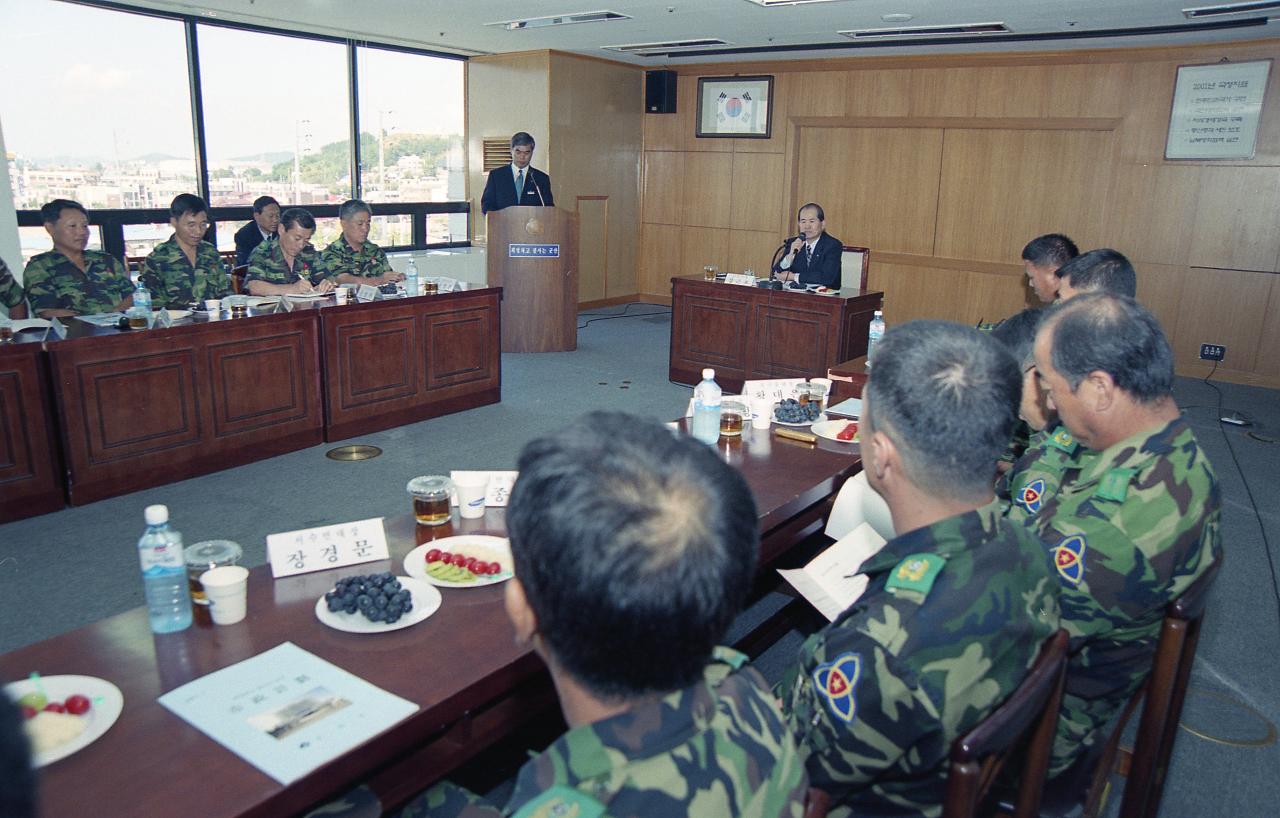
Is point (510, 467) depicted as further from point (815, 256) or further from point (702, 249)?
point (702, 249)

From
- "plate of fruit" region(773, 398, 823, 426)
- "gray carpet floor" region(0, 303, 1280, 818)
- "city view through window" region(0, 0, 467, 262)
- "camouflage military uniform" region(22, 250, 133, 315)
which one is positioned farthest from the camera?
"city view through window" region(0, 0, 467, 262)

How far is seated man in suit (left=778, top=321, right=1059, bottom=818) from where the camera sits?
119 cm

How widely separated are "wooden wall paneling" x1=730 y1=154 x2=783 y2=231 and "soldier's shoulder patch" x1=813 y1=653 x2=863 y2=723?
27.6 feet

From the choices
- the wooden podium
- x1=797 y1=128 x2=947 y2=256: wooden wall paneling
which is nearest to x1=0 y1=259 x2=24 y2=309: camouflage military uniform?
the wooden podium

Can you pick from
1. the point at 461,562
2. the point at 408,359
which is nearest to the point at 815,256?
the point at 408,359

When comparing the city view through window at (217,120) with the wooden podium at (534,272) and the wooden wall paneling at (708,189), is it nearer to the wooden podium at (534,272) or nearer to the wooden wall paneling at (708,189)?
the wooden podium at (534,272)

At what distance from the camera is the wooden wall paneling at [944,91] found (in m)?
7.85

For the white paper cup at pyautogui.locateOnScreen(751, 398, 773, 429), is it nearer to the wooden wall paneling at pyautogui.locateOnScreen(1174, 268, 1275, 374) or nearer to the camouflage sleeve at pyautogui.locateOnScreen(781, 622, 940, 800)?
the camouflage sleeve at pyautogui.locateOnScreen(781, 622, 940, 800)

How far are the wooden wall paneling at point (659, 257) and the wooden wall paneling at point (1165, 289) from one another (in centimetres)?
454

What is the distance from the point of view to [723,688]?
0.95 meters

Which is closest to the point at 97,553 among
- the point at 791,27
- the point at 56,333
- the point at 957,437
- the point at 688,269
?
the point at 56,333

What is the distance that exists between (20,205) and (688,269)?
6.25m

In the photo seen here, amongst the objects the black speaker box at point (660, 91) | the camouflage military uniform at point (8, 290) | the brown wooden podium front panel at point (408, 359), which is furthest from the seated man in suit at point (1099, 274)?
the black speaker box at point (660, 91)

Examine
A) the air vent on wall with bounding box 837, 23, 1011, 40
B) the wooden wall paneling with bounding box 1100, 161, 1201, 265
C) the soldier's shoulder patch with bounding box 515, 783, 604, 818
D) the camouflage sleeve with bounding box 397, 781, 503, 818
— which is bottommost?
the camouflage sleeve with bounding box 397, 781, 503, 818
